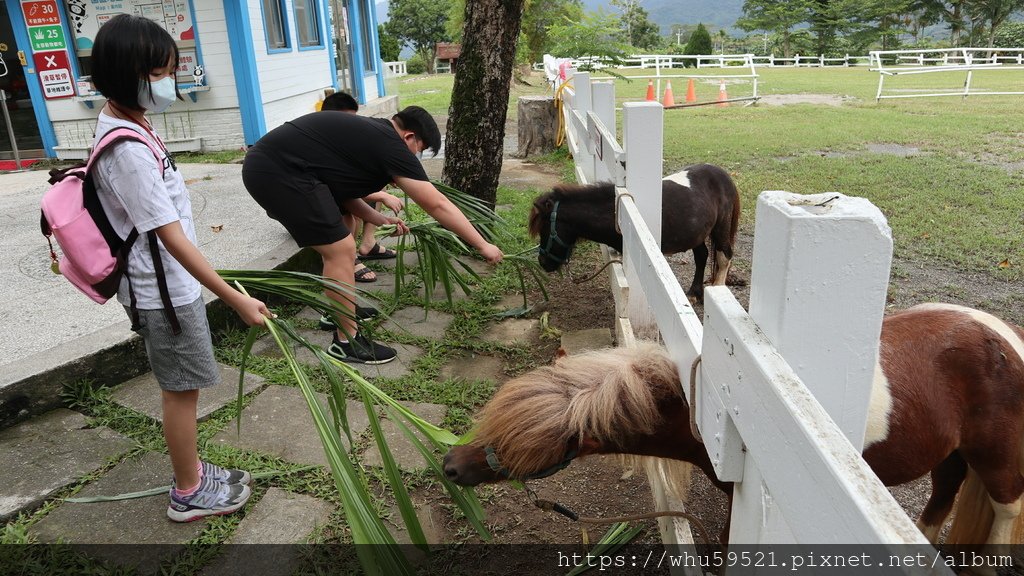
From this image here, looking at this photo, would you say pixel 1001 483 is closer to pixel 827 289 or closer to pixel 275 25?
pixel 827 289

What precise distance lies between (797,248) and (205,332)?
2163 mm

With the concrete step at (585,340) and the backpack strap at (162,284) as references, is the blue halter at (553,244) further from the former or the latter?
the backpack strap at (162,284)

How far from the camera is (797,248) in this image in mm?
1024

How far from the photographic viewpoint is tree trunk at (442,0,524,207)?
221 inches

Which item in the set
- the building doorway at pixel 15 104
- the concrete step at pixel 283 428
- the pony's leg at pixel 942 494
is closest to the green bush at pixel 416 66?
the building doorway at pixel 15 104

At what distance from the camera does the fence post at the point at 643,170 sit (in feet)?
10.8

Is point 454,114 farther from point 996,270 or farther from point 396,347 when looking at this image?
point 996,270

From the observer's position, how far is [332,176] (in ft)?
12.2

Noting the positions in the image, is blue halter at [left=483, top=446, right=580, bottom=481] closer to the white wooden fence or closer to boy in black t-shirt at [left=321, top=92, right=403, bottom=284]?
the white wooden fence

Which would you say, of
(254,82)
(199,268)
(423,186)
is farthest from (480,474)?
(254,82)

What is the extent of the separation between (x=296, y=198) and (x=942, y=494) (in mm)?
3350

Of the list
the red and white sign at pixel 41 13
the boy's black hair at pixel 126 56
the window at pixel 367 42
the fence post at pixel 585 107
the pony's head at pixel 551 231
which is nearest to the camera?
the boy's black hair at pixel 126 56

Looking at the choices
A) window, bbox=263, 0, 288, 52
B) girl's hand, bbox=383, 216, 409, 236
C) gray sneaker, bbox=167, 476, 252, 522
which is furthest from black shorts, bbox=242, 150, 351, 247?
window, bbox=263, 0, 288, 52

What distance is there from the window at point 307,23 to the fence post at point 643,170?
10.6 meters
